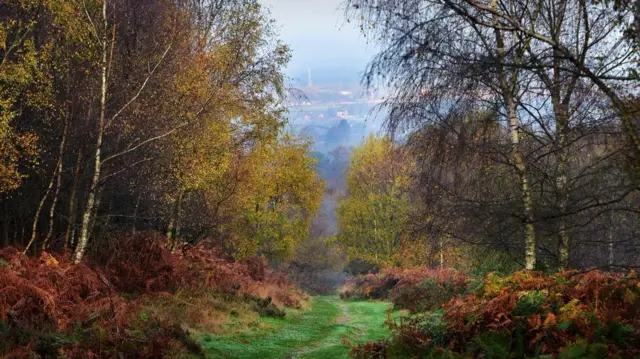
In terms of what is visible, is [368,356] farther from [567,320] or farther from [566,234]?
[566,234]

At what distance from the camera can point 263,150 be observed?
2098 centimetres

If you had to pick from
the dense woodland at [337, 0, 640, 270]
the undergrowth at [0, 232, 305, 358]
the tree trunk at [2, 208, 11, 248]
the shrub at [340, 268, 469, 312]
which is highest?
the dense woodland at [337, 0, 640, 270]

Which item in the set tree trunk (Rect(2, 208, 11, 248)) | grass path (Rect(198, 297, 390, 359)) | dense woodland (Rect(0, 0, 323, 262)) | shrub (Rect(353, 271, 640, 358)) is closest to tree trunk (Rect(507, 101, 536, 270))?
shrub (Rect(353, 271, 640, 358))

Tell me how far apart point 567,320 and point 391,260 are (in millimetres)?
27544

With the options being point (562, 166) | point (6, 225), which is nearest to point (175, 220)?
point (6, 225)

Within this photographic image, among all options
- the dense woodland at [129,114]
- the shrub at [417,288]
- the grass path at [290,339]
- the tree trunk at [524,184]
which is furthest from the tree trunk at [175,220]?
the tree trunk at [524,184]

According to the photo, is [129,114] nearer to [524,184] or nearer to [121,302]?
[121,302]

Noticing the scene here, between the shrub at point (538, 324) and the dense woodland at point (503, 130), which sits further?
the dense woodland at point (503, 130)

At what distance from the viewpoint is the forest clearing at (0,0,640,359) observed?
19.4ft

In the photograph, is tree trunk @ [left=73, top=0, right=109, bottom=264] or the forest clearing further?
tree trunk @ [left=73, top=0, right=109, bottom=264]

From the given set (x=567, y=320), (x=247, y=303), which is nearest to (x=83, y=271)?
(x=247, y=303)

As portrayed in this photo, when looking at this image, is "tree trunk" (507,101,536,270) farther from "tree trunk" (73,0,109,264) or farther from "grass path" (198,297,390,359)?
"tree trunk" (73,0,109,264)

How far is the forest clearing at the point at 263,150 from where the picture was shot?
5.93 meters

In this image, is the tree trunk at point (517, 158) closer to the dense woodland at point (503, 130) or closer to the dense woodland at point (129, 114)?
the dense woodland at point (503, 130)
